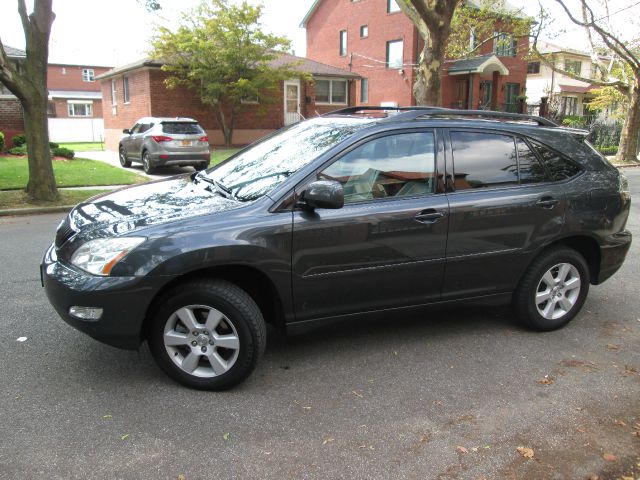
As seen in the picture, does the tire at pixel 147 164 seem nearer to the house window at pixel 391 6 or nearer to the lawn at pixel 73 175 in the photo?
the lawn at pixel 73 175

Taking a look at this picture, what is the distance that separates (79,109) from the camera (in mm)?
51719

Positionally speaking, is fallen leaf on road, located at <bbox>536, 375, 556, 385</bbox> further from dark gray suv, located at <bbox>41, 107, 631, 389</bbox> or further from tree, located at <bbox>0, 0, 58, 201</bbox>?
tree, located at <bbox>0, 0, 58, 201</bbox>

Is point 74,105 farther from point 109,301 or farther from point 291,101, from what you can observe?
point 109,301

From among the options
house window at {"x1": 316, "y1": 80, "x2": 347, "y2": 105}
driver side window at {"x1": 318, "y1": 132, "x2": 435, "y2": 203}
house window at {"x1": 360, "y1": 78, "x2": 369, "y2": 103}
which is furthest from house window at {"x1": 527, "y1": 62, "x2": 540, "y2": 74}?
driver side window at {"x1": 318, "y1": 132, "x2": 435, "y2": 203}

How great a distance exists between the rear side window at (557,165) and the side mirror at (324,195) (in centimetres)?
194

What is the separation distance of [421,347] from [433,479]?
1559mm

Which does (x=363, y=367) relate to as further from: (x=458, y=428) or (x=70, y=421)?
(x=70, y=421)

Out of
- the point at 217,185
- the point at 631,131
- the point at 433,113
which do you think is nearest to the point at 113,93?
the point at 631,131

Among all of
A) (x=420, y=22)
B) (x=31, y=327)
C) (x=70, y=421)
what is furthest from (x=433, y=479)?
(x=420, y=22)

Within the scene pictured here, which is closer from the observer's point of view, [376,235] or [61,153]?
[376,235]

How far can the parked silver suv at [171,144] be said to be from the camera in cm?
1489

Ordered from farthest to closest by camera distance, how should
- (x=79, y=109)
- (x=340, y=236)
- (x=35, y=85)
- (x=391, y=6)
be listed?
1. (x=79, y=109)
2. (x=391, y=6)
3. (x=35, y=85)
4. (x=340, y=236)

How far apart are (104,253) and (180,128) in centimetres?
1286

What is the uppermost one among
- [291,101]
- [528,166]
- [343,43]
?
[343,43]
